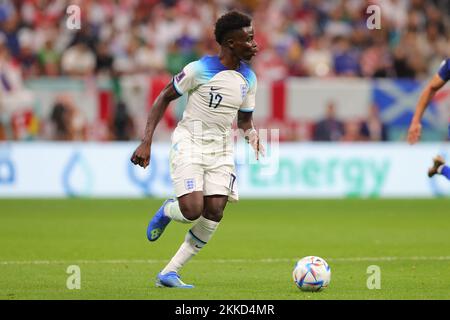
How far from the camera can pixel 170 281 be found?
30.5 ft

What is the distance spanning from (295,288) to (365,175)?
40.5ft

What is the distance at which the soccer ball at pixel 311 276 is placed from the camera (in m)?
9.01

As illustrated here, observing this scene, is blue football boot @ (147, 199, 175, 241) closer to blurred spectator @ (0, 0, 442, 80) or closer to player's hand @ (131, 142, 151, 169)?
player's hand @ (131, 142, 151, 169)

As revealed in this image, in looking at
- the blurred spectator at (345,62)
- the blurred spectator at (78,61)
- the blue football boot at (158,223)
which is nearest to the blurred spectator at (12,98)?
the blurred spectator at (78,61)

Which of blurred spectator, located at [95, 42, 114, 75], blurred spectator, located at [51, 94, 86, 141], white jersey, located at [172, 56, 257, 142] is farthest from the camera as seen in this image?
blurred spectator, located at [95, 42, 114, 75]

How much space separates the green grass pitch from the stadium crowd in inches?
174

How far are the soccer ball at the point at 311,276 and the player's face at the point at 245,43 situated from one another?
1.94 m

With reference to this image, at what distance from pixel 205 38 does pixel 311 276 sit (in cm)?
1547

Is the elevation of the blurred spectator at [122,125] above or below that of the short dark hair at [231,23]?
below

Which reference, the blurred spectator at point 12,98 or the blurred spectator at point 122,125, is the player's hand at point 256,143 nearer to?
the blurred spectator at point 122,125

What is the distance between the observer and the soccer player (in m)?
9.28

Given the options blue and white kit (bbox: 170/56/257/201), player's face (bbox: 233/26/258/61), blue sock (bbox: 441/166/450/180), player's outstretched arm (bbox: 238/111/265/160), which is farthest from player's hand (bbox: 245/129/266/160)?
blue sock (bbox: 441/166/450/180)

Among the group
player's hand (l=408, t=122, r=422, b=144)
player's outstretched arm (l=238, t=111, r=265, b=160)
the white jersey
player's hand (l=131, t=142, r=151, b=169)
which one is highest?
the white jersey

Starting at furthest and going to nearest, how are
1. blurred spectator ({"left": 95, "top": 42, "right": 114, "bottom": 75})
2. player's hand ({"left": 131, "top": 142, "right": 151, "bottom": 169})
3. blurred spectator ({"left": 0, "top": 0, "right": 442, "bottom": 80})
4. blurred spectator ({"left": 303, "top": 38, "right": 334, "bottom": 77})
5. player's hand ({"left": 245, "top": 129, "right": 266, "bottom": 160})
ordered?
blurred spectator ({"left": 303, "top": 38, "right": 334, "bottom": 77}) → blurred spectator ({"left": 0, "top": 0, "right": 442, "bottom": 80}) → blurred spectator ({"left": 95, "top": 42, "right": 114, "bottom": 75}) → player's hand ({"left": 245, "top": 129, "right": 266, "bottom": 160}) → player's hand ({"left": 131, "top": 142, "right": 151, "bottom": 169})
